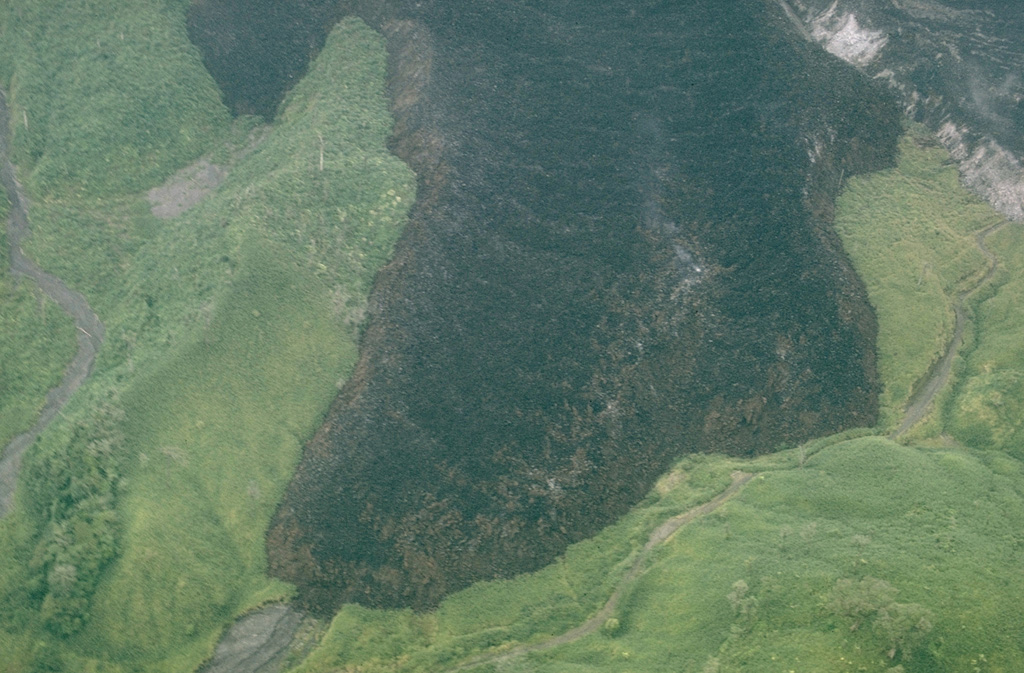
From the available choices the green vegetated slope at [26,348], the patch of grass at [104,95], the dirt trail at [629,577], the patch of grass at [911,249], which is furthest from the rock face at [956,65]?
the green vegetated slope at [26,348]

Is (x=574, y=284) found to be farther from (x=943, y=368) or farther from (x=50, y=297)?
(x=50, y=297)

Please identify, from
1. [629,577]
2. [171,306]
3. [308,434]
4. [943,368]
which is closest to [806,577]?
[629,577]

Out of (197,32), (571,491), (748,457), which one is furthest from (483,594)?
(197,32)

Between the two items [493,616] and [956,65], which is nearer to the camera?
[493,616]

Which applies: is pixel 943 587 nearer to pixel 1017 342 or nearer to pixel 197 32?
pixel 1017 342

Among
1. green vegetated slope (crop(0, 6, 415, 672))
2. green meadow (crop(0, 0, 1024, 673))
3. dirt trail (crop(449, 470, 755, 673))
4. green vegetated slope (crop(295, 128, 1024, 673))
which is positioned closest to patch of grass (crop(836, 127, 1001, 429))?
green meadow (crop(0, 0, 1024, 673))
